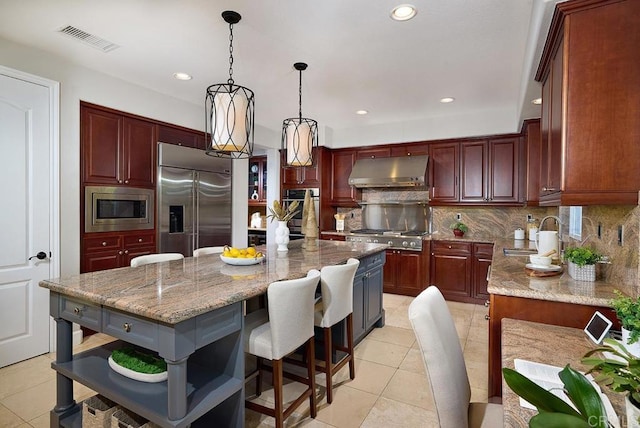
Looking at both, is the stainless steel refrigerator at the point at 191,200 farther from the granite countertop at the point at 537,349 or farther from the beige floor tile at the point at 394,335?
the granite countertop at the point at 537,349

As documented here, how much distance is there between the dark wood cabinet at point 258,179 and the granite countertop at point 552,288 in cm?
533

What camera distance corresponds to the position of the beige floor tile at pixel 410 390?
2.32 m

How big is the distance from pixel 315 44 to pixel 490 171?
321cm

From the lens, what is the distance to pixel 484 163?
4.71 m

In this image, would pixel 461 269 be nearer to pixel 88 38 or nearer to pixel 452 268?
pixel 452 268

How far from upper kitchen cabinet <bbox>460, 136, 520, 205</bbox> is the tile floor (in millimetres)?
2104

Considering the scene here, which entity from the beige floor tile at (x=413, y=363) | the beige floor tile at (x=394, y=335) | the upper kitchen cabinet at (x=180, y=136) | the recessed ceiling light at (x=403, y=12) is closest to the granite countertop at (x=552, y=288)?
the beige floor tile at (x=413, y=363)

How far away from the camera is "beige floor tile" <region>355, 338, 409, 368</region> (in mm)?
2934

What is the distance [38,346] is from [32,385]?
60 centimetres

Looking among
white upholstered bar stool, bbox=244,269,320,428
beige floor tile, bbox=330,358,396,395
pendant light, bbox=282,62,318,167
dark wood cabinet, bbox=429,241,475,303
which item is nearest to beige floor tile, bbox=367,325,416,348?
beige floor tile, bbox=330,358,396,395

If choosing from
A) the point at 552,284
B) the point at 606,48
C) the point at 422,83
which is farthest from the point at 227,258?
the point at 422,83

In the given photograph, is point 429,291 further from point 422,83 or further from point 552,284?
point 422,83

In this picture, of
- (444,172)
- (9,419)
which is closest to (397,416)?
(9,419)

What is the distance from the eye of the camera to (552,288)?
5.98 feet
